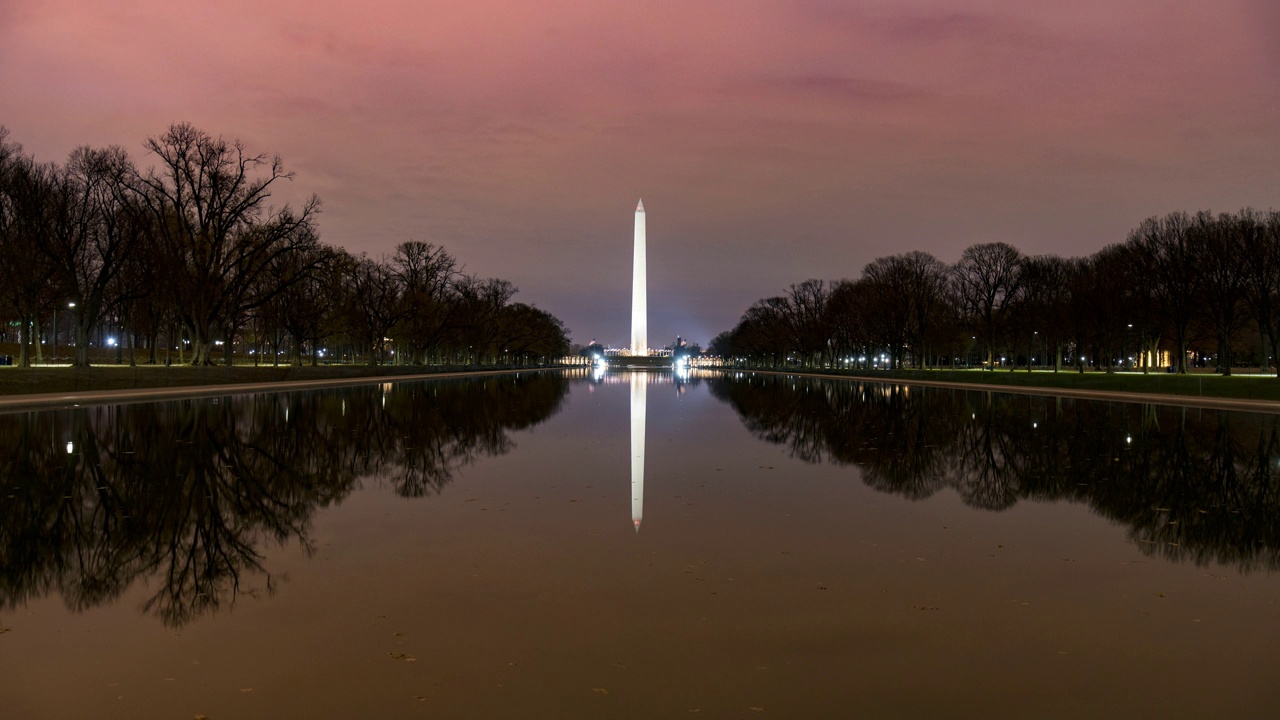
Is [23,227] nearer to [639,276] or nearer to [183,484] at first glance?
[183,484]

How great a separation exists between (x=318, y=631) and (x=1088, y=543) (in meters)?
8.35

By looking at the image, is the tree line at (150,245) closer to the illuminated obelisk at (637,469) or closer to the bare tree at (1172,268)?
the illuminated obelisk at (637,469)

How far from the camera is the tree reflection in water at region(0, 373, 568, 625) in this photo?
26.8 ft

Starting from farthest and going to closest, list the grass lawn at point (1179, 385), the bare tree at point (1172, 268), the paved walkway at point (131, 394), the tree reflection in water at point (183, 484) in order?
the bare tree at point (1172, 268) < the grass lawn at point (1179, 385) < the paved walkway at point (131, 394) < the tree reflection in water at point (183, 484)

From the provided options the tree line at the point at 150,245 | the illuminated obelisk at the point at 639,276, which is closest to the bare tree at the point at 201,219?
the tree line at the point at 150,245

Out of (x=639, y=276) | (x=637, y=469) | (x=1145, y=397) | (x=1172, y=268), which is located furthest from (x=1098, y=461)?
(x=639, y=276)

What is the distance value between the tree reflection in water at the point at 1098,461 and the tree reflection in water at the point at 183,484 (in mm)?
8596

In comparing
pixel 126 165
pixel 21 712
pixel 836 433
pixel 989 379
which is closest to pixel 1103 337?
pixel 989 379

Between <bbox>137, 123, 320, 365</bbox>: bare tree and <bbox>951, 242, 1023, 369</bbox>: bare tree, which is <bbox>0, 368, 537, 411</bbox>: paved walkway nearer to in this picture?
<bbox>137, 123, 320, 365</bbox>: bare tree

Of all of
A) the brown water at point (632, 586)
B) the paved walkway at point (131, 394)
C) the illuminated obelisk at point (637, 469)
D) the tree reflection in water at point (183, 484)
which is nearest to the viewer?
the brown water at point (632, 586)

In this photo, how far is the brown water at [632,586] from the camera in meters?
5.48

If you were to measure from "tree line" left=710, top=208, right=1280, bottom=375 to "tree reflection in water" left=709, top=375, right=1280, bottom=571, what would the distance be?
1223 inches

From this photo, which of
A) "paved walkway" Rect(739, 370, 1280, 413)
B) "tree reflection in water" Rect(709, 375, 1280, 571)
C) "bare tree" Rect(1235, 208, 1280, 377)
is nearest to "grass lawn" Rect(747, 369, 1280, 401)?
"paved walkway" Rect(739, 370, 1280, 413)

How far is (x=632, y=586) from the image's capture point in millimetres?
7789
